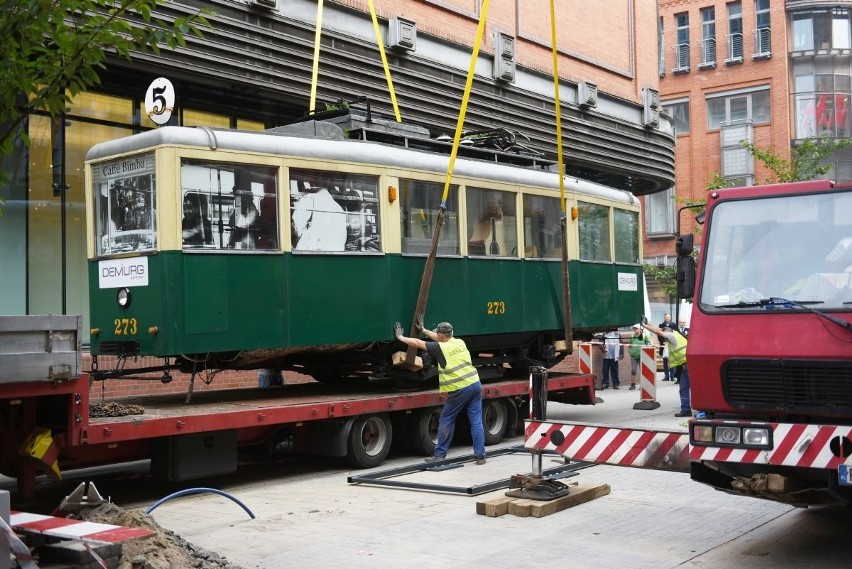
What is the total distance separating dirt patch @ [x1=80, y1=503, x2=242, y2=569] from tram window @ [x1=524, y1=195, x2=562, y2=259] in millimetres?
8383

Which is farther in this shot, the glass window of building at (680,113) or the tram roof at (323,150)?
the glass window of building at (680,113)

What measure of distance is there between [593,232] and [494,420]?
3.67m

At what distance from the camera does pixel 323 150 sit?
11.5 metres

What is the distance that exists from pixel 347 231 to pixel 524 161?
424 cm

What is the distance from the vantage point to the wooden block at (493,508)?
8.66 meters

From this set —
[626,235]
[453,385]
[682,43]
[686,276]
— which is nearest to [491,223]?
[453,385]

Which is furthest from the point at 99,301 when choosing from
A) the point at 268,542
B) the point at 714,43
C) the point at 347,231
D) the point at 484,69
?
the point at 714,43

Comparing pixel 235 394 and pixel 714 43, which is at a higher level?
pixel 714 43

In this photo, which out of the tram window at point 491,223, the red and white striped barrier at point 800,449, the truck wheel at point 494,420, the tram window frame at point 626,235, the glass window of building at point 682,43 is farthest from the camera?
the glass window of building at point 682,43

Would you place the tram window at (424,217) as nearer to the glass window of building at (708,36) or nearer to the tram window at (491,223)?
the tram window at (491,223)

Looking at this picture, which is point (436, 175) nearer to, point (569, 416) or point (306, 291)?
point (306, 291)

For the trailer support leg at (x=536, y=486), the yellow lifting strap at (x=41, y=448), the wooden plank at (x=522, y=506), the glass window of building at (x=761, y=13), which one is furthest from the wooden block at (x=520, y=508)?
the glass window of building at (x=761, y=13)

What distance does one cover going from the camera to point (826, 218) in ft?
23.4

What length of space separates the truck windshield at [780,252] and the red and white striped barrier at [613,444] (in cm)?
111
